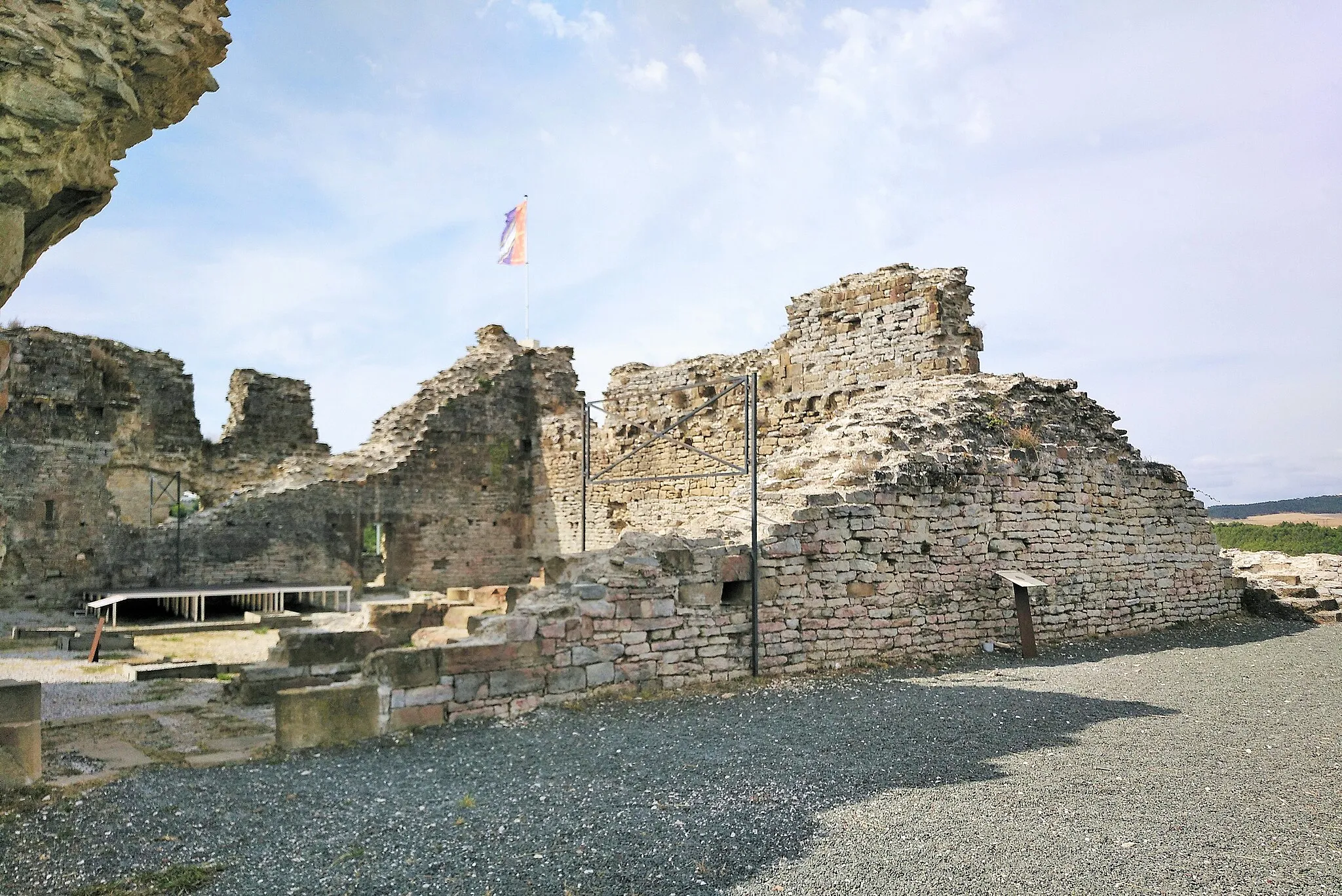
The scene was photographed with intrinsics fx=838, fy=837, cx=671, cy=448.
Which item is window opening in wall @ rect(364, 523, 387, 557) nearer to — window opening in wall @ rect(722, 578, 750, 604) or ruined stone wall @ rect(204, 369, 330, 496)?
ruined stone wall @ rect(204, 369, 330, 496)

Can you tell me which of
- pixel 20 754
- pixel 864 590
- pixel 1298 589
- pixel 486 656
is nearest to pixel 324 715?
pixel 486 656

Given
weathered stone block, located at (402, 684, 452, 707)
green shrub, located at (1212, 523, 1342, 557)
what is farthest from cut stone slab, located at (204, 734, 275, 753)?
green shrub, located at (1212, 523, 1342, 557)

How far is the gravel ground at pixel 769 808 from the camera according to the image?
152 inches

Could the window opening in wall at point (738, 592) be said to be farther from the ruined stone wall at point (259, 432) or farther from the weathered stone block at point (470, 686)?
the ruined stone wall at point (259, 432)

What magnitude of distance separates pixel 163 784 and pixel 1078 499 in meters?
10.5

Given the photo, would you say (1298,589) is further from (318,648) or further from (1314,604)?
(318,648)

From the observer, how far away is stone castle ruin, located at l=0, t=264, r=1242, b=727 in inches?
315

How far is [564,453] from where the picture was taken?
20.2 metres

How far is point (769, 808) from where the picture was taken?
4637 mm

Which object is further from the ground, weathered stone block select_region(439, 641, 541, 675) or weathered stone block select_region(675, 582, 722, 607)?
weathered stone block select_region(675, 582, 722, 607)

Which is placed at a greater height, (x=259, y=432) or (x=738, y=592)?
(x=259, y=432)

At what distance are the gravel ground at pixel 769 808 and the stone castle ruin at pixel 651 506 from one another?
113cm

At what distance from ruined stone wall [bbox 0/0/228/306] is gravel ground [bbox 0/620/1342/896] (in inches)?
128

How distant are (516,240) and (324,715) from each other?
17.7 m
